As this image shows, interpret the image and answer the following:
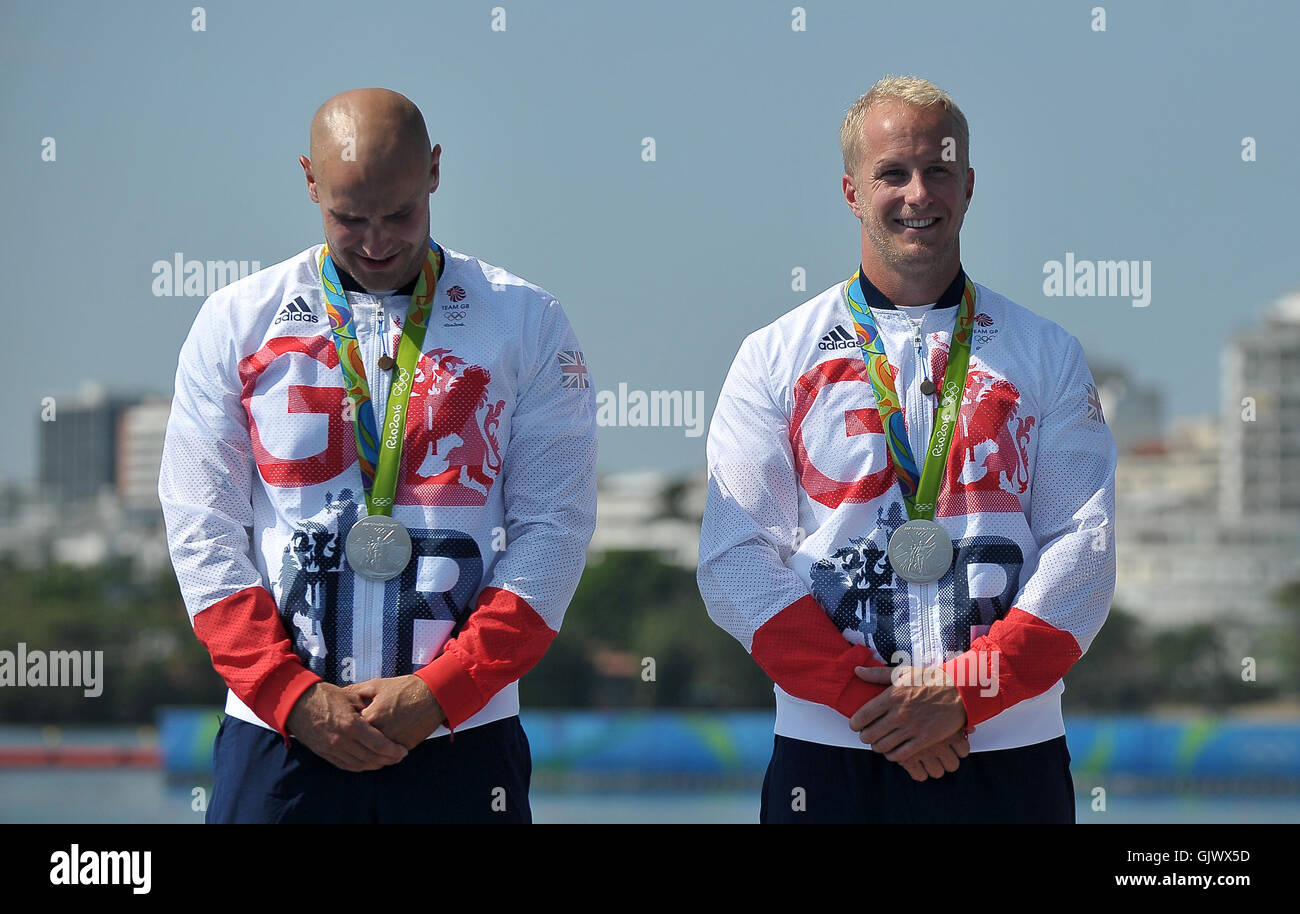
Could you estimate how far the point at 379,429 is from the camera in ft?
11.6

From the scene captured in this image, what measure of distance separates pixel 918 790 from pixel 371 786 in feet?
3.89

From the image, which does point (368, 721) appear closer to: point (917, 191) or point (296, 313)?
point (296, 313)

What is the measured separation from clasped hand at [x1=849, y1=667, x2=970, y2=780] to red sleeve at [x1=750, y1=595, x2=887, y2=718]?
0.09ft

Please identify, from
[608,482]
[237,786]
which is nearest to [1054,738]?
[237,786]

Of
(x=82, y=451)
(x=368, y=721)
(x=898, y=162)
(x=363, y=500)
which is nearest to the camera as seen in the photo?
(x=368, y=721)

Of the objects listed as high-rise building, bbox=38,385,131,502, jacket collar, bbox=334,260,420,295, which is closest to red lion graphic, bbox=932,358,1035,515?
jacket collar, bbox=334,260,420,295

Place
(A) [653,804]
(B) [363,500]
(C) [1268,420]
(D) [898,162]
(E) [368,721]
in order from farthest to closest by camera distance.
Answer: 1. (C) [1268,420]
2. (A) [653,804]
3. (D) [898,162]
4. (B) [363,500]
5. (E) [368,721]

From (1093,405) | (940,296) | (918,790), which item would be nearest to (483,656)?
(918,790)

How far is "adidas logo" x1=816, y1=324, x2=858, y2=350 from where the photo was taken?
370 centimetres

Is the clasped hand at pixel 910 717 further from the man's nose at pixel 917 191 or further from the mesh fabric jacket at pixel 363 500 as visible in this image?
the man's nose at pixel 917 191

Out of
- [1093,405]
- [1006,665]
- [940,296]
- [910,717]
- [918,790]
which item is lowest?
[918,790]

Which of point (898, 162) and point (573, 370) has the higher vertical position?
point (898, 162)

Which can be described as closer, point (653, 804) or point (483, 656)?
point (483, 656)
